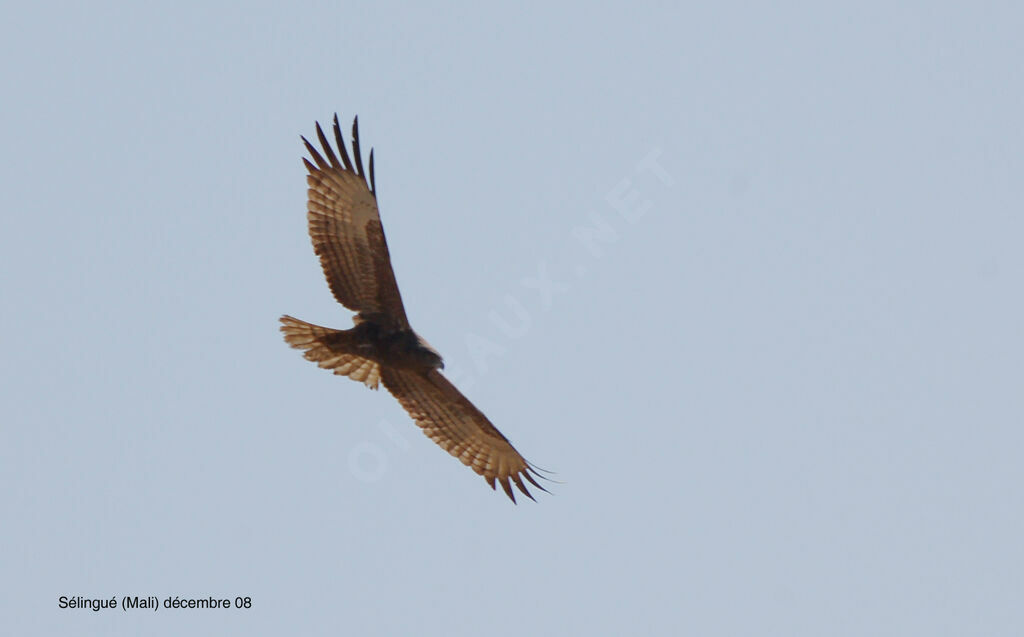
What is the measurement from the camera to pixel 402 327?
22281 millimetres

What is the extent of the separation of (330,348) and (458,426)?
180 centimetres

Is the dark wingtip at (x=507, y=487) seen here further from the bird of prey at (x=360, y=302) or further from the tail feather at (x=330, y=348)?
the tail feather at (x=330, y=348)

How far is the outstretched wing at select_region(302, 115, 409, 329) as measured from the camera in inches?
861

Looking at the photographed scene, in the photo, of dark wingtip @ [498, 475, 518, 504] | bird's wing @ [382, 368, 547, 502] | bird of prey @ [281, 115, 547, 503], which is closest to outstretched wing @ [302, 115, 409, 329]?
Answer: bird of prey @ [281, 115, 547, 503]

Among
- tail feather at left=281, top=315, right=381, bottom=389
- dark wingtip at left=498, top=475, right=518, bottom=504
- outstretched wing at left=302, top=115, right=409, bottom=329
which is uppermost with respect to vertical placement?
outstretched wing at left=302, top=115, right=409, bottom=329

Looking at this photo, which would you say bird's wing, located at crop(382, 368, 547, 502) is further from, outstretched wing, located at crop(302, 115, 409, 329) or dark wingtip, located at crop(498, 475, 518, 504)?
outstretched wing, located at crop(302, 115, 409, 329)

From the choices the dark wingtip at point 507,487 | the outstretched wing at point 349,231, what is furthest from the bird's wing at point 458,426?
the outstretched wing at point 349,231

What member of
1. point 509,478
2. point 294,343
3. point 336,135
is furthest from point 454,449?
point 336,135

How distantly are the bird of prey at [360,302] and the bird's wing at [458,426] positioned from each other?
18 millimetres

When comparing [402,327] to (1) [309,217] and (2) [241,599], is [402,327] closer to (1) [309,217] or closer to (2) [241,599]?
(1) [309,217]

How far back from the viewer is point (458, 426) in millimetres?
23312

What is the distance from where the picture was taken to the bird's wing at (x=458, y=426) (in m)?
22.9

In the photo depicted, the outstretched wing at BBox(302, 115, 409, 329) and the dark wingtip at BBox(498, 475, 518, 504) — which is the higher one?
the outstretched wing at BBox(302, 115, 409, 329)

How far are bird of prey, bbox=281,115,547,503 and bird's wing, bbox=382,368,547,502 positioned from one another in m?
0.02
